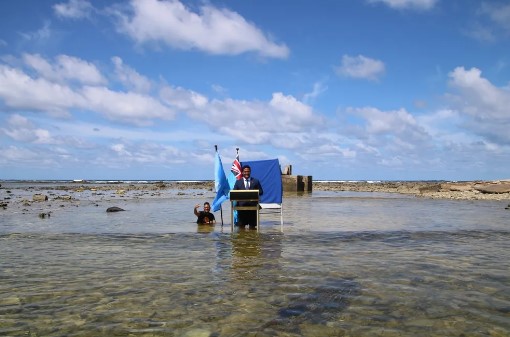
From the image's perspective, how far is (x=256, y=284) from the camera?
295 inches

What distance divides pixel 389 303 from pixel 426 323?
0.85m

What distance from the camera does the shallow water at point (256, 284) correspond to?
5.48 meters

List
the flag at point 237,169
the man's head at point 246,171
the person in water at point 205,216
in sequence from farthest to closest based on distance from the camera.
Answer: the person in water at point 205,216 → the flag at point 237,169 → the man's head at point 246,171

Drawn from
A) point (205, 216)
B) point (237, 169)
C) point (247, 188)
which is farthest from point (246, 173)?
point (205, 216)

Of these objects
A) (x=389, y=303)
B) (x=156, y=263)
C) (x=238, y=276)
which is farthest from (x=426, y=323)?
(x=156, y=263)

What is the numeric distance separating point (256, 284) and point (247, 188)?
800 cm

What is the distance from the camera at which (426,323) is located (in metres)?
5.52

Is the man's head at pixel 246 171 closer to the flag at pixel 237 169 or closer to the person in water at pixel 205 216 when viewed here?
the flag at pixel 237 169

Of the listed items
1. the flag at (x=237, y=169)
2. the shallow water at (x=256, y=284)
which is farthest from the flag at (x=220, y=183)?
the shallow water at (x=256, y=284)

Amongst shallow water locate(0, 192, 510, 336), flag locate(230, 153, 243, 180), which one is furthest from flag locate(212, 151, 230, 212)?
shallow water locate(0, 192, 510, 336)

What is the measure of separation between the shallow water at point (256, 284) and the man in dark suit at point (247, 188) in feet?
5.03

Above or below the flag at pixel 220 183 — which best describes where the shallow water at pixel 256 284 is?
below

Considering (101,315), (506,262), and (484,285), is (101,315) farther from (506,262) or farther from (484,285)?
(506,262)

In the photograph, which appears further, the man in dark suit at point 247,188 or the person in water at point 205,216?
the person in water at point 205,216
